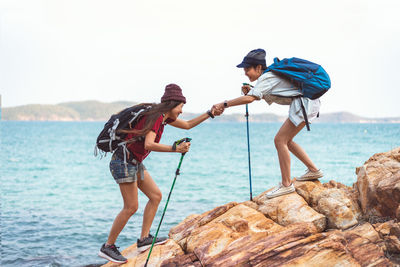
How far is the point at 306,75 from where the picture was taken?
21.2 feet

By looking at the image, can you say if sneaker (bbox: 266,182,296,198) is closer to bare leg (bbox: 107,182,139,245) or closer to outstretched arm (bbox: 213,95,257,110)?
outstretched arm (bbox: 213,95,257,110)

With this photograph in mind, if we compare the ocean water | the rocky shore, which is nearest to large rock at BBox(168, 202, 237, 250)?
the rocky shore

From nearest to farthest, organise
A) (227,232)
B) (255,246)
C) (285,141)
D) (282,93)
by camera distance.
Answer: (255,246), (227,232), (282,93), (285,141)

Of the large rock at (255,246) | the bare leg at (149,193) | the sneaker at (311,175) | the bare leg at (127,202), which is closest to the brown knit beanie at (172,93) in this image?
the bare leg at (149,193)

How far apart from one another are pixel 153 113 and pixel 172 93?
1.36 feet

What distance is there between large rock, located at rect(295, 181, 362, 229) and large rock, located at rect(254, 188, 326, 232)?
162 mm

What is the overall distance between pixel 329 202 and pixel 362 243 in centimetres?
88

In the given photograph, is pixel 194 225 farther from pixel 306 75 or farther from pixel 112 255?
pixel 306 75

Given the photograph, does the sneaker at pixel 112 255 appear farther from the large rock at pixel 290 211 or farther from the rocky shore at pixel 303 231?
the large rock at pixel 290 211

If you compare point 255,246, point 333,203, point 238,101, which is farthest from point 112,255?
point 333,203

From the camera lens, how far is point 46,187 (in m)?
27.6

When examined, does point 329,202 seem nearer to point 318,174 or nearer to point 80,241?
point 318,174

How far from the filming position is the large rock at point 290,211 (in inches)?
249

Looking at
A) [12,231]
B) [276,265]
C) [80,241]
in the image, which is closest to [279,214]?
[276,265]
